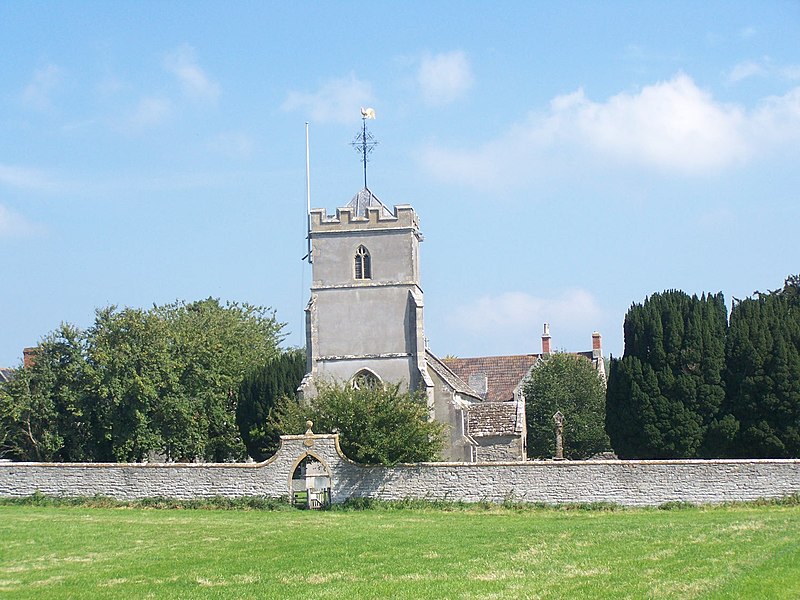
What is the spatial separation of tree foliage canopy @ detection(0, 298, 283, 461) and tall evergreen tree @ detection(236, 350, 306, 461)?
1330 mm

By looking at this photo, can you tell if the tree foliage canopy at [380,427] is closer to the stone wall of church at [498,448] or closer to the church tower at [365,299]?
the church tower at [365,299]

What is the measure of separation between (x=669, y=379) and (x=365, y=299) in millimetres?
11781

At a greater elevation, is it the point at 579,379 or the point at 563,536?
the point at 579,379

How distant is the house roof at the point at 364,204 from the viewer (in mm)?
44469

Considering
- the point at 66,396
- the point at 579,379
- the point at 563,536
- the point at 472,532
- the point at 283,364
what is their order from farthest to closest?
1. the point at 579,379
2. the point at 283,364
3. the point at 66,396
4. the point at 472,532
5. the point at 563,536

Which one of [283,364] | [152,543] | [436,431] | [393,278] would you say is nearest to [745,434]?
[436,431]

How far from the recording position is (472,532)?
2552 cm

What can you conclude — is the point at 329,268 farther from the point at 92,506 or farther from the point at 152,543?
the point at 152,543

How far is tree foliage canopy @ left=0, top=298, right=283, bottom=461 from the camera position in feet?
139

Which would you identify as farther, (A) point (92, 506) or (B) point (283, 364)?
(B) point (283, 364)

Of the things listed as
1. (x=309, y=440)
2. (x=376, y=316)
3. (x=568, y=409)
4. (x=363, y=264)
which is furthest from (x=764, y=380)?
(x=568, y=409)

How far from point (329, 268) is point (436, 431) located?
1134 centimetres

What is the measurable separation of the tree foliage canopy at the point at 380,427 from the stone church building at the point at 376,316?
7.32m

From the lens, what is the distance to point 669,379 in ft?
131
